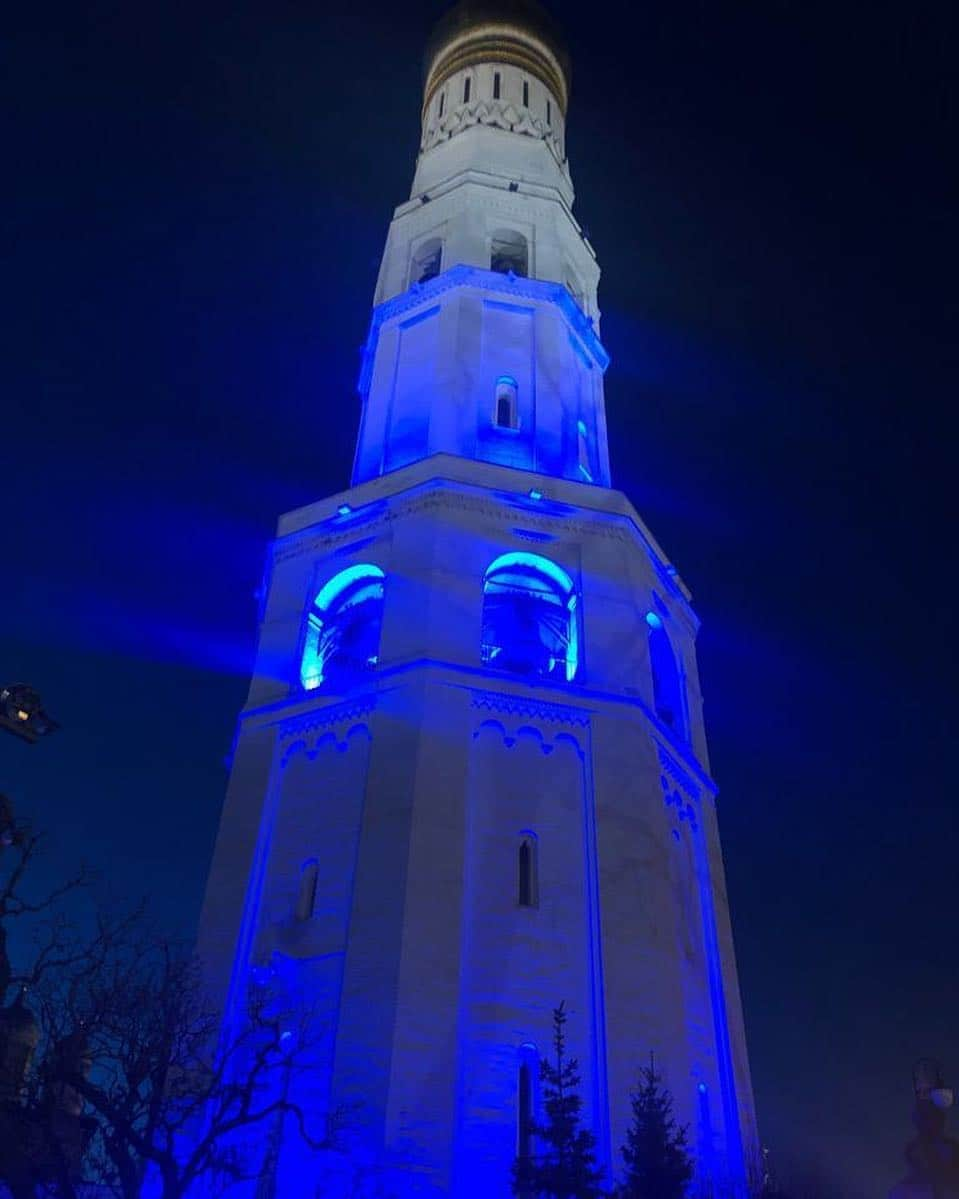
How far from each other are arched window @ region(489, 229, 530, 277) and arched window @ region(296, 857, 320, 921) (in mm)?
21689

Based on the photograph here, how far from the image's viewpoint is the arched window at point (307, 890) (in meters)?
22.8

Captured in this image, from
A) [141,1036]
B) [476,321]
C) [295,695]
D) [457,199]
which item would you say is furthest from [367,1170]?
[457,199]

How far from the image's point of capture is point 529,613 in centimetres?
2917

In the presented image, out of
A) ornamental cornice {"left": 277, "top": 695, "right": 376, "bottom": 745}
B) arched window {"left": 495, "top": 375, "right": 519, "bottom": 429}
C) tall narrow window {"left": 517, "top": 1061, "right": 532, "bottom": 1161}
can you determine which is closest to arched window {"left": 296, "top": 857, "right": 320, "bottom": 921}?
ornamental cornice {"left": 277, "top": 695, "right": 376, "bottom": 745}

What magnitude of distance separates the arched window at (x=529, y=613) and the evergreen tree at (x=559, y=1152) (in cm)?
1018

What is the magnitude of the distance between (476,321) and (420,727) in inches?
593

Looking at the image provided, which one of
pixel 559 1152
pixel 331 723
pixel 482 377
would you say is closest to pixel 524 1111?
pixel 559 1152

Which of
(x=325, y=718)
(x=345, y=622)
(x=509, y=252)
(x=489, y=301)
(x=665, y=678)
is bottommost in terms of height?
(x=325, y=718)

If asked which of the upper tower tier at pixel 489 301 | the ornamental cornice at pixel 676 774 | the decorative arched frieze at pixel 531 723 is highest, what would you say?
the upper tower tier at pixel 489 301

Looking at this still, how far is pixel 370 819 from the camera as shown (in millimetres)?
22578

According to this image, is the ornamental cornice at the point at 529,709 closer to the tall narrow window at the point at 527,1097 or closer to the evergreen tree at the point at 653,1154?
the tall narrow window at the point at 527,1097

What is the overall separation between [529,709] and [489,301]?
1519 cm

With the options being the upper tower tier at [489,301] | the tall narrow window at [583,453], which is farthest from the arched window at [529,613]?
the tall narrow window at [583,453]

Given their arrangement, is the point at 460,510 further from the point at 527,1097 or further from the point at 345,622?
the point at 527,1097
